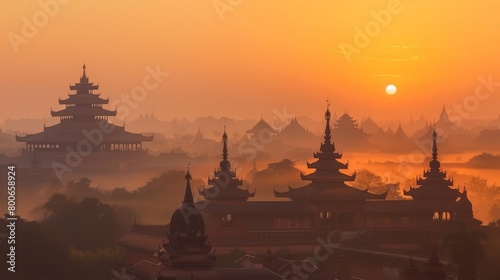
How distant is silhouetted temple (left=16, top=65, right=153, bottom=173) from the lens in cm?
15400

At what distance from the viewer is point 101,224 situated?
361ft

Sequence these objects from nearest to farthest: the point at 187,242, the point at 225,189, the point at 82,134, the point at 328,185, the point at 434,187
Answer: the point at 187,242
the point at 225,189
the point at 328,185
the point at 434,187
the point at 82,134

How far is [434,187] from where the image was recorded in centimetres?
10306

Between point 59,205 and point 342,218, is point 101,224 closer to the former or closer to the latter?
point 59,205

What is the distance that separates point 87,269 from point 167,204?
1821 inches

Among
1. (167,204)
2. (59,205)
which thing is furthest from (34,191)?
(59,205)

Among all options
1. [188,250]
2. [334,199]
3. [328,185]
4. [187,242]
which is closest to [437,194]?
[328,185]

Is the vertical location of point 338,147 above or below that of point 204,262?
above

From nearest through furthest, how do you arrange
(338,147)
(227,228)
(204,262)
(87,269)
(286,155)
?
(204,262)
(87,269)
(227,228)
(338,147)
(286,155)

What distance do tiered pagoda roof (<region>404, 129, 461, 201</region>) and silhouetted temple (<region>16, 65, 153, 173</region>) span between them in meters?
53.7

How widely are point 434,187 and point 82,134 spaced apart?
56.3 m

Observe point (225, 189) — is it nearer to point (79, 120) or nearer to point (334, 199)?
point (334, 199)

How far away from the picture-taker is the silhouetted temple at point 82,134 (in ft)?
505

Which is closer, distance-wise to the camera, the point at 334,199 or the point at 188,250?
the point at 188,250
